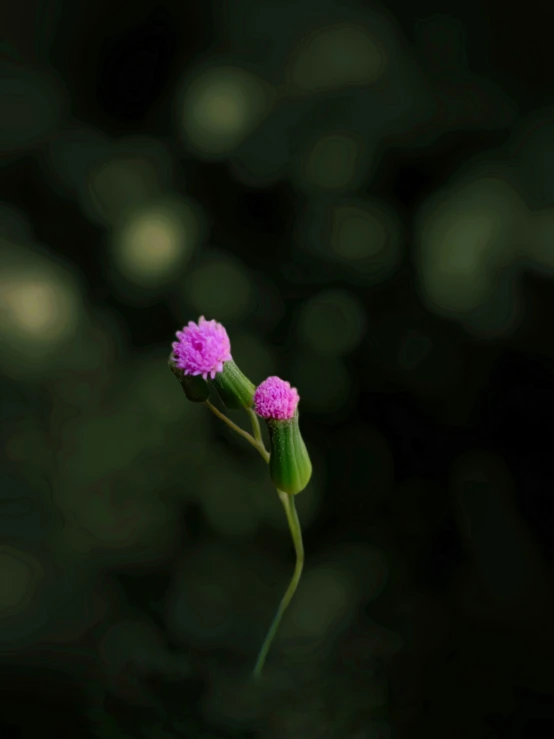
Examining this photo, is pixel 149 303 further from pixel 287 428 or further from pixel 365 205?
pixel 287 428

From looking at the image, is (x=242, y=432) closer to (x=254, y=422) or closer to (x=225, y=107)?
(x=254, y=422)

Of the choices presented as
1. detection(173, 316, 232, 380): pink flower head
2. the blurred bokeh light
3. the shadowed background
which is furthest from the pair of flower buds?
the blurred bokeh light

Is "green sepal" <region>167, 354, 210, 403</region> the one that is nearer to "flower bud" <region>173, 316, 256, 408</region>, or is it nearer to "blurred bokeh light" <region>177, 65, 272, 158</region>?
"flower bud" <region>173, 316, 256, 408</region>

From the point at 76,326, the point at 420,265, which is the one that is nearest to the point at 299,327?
the point at 420,265

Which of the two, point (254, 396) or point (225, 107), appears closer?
point (254, 396)

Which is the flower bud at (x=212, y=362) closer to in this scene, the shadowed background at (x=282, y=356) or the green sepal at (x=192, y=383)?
the green sepal at (x=192, y=383)

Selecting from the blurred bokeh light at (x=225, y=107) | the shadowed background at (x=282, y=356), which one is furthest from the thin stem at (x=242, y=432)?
the blurred bokeh light at (x=225, y=107)

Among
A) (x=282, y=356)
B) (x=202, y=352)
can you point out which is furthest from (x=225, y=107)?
(x=202, y=352)

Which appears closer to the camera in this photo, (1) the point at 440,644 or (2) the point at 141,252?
(1) the point at 440,644
